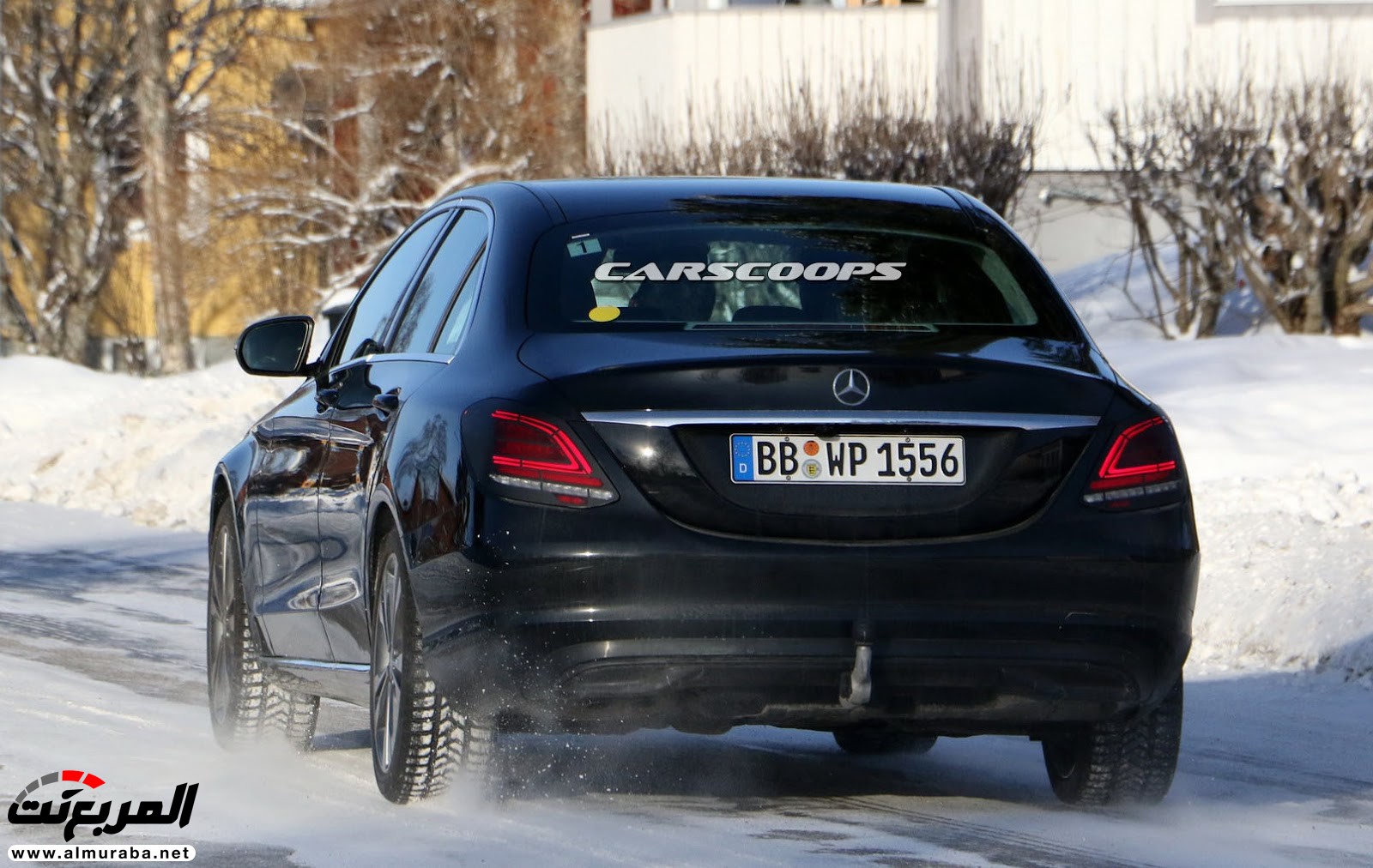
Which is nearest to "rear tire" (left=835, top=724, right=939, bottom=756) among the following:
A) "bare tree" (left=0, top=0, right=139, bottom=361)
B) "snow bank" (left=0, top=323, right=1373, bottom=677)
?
"snow bank" (left=0, top=323, right=1373, bottom=677)

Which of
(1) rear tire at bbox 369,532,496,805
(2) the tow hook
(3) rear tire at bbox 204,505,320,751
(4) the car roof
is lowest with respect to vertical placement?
(3) rear tire at bbox 204,505,320,751

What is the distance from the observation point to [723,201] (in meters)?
5.97

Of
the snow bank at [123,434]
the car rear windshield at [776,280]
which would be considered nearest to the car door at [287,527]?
the car rear windshield at [776,280]

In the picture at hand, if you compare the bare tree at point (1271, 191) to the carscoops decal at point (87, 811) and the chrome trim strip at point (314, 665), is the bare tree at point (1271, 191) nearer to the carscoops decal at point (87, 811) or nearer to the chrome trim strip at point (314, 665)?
the chrome trim strip at point (314, 665)

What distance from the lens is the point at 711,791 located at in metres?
6.08

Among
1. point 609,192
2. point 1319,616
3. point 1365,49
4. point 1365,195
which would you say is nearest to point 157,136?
point 1365,49

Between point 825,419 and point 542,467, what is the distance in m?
0.60

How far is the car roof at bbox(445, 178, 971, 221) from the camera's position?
591 cm

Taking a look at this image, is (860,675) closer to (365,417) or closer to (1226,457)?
(365,417)

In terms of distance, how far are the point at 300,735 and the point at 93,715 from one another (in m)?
0.68

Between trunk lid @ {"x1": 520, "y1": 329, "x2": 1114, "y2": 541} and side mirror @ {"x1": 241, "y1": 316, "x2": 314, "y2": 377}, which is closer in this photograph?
trunk lid @ {"x1": 520, "y1": 329, "x2": 1114, "y2": 541}

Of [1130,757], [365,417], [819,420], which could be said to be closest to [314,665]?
[365,417]

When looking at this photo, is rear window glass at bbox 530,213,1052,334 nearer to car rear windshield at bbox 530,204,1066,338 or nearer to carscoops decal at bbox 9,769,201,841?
car rear windshield at bbox 530,204,1066,338

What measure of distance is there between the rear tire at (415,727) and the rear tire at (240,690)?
1347 millimetres
